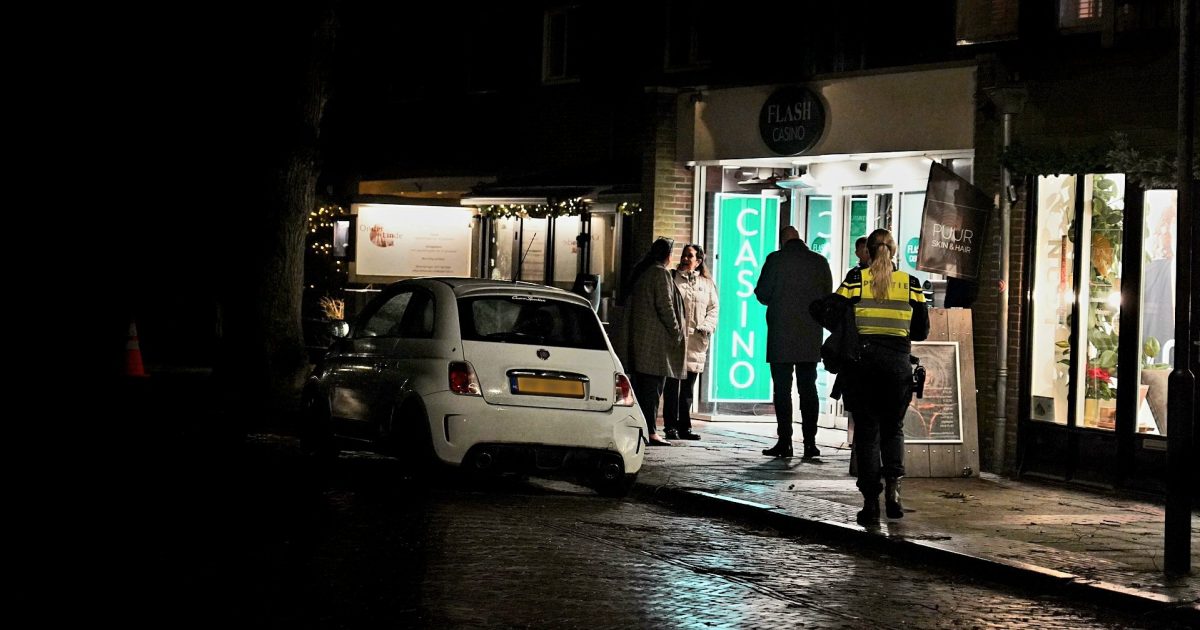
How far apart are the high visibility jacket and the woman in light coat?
4795 millimetres

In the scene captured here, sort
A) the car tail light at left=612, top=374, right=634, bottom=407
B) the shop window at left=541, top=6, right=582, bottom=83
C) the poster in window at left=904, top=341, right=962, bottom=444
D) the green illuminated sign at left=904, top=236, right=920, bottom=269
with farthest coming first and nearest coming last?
1. the shop window at left=541, top=6, right=582, bottom=83
2. the green illuminated sign at left=904, top=236, right=920, bottom=269
3. the poster in window at left=904, top=341, right=962, bottom=444
4. the car tail light at left=612, top=374, right=634, bottom=407

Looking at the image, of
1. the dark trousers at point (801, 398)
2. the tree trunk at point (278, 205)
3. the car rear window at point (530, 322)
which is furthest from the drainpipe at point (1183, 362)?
the tree trunk at point (278, 205)

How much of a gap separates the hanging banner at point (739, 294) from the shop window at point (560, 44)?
5.62 m

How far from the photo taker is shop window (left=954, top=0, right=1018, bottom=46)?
14.2 m

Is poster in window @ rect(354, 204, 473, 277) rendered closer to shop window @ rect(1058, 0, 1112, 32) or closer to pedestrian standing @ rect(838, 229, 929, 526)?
shop window @ rect(1058, 0, 1112, 32)

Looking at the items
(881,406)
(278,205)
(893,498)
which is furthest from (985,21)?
(278,205)

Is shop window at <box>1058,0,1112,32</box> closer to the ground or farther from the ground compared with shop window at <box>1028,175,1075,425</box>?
farther from the ground

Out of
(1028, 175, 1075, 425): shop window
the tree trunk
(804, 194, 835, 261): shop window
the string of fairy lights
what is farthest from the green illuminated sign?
the tree trunk

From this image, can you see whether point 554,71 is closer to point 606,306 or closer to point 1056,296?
point 606,306

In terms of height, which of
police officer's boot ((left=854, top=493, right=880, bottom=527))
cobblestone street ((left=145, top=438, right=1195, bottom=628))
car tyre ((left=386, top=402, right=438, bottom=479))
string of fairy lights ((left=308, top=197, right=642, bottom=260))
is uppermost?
string of fairy lights ((left=308, top=197, right=642, bottom=260))

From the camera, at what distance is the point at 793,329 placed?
48.7ft

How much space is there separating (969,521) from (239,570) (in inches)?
201

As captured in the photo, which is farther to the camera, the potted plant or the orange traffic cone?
the orange traffic cone

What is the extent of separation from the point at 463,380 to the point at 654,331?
13.3 ft
